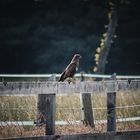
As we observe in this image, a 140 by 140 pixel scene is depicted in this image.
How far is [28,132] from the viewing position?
10.5 metres

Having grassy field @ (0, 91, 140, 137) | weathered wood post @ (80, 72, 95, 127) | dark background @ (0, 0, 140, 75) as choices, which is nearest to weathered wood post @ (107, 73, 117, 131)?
grassy field @ (0, 91, 140, 137)

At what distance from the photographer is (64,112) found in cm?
1274

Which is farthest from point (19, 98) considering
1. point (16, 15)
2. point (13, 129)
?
point (16, 15)

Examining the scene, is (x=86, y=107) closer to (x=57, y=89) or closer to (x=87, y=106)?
(x=87, y=106)

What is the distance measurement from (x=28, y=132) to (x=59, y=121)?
4.95 ft

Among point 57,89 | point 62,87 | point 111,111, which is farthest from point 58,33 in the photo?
point 57,89

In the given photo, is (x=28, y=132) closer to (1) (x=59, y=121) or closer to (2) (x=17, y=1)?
(1) (x=59, y=121)

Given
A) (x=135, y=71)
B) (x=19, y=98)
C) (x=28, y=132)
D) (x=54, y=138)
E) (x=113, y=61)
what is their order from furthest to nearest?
(x=113, y=61) < (x=135, y=71) < (x=19, y=98) < (x=28, y=132) < (x=54, y=138)

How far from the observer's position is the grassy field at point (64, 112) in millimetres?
10640

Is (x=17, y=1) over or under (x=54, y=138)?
over

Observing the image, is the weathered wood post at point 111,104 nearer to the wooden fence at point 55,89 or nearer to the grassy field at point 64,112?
the wooden fence at point 55,89

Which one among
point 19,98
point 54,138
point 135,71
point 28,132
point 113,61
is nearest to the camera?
point 54,138

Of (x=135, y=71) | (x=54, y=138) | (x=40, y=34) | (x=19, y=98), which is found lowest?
(x=54, y=138)

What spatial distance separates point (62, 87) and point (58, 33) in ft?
105
